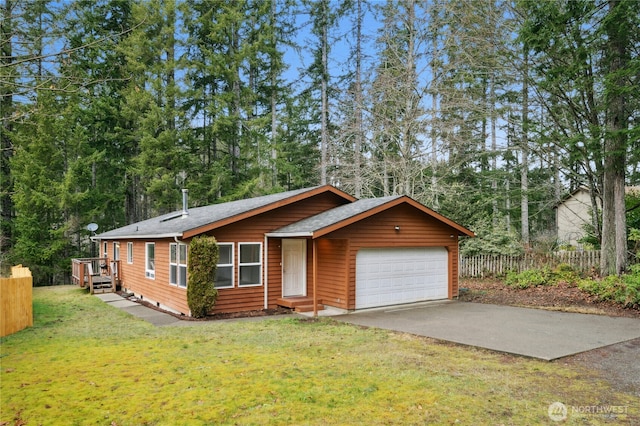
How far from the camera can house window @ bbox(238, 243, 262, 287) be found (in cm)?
1179

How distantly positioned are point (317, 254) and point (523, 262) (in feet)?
30.1

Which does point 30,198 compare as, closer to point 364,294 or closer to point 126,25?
point 126,25

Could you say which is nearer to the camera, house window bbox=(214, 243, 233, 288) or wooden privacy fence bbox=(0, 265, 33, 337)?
wooden privacy fence bbox=(0, 265, 33, 337)

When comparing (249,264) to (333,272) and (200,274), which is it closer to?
(200,274)

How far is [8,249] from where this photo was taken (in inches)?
830

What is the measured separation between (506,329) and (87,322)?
9931 mm

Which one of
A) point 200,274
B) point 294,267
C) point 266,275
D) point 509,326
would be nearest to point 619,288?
point 509,326

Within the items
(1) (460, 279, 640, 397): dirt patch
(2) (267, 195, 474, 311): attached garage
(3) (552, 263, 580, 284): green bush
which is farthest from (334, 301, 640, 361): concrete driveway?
(3) (552, 263, 580, 284): green bush

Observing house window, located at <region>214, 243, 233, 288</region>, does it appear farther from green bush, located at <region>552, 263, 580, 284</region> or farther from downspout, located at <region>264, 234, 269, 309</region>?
green bush, located at <region>552, 263, 580, 284</region>

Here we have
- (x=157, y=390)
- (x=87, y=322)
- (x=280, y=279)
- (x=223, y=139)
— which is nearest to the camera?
(x=157, y=390)

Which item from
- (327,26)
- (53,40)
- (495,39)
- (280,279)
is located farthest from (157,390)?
(327,26)

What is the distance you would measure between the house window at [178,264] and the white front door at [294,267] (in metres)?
2.83

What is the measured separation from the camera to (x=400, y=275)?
12.8 meters

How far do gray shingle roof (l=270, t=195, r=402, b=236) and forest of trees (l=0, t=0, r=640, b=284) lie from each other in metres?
6.15
